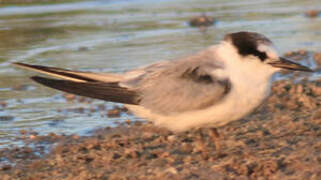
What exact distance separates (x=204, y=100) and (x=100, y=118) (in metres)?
1.72

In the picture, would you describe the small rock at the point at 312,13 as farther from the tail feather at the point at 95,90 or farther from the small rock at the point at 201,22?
the tail feather at the point at 95,90

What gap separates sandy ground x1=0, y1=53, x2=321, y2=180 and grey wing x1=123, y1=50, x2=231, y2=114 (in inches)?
13.5

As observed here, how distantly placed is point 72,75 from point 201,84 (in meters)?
0.97

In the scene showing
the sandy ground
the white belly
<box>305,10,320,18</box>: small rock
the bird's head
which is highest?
<box>305,10,320,18</box>: small rock

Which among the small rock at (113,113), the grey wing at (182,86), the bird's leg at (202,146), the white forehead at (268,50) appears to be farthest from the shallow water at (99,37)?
the white forehead at (268,50)

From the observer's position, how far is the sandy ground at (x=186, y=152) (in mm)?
4426

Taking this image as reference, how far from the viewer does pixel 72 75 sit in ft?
16.9

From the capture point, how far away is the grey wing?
474 cm

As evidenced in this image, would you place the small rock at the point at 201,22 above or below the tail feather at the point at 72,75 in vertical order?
above

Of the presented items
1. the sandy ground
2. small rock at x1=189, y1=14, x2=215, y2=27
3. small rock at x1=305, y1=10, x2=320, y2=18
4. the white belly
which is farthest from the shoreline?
small rock at x1=305, y1=10, x2=320, y2=18

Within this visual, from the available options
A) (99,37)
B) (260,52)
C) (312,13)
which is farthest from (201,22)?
(260,52)

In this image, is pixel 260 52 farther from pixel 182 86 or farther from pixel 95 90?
pixel 95 90

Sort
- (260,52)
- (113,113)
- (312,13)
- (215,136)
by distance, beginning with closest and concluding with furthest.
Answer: (260,52) < (215,136) < (113,113) < (312,13)

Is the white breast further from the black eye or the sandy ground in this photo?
the sandy ground
